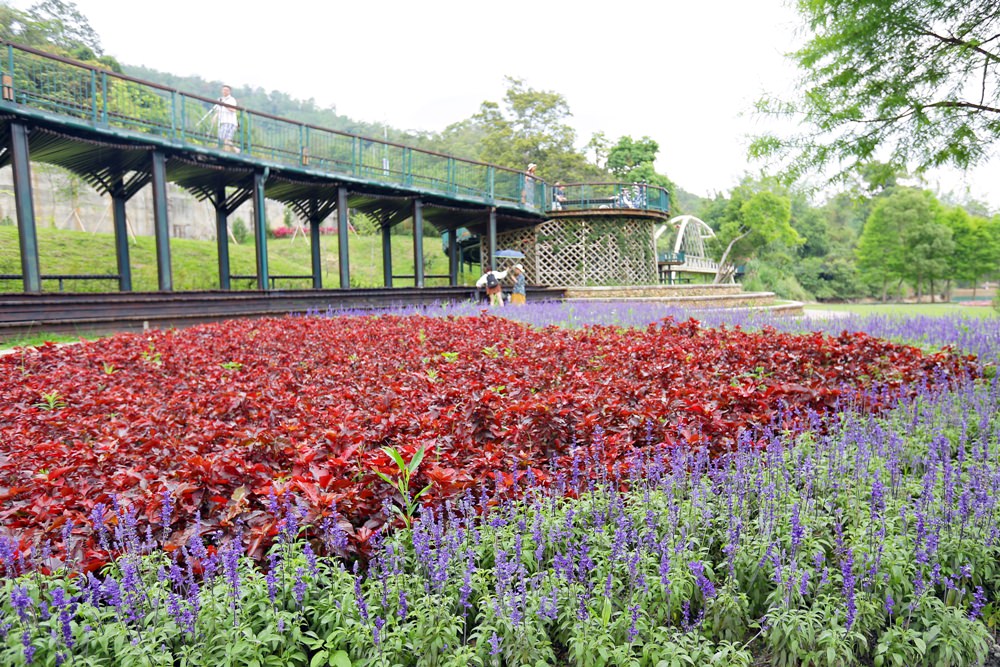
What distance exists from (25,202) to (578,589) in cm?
1212

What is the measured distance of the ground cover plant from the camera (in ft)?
5.78

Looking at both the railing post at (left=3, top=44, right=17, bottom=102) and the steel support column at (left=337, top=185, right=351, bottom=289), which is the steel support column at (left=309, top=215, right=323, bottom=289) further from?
the railing post at (left=3, top=44, right=17, bottom=102)

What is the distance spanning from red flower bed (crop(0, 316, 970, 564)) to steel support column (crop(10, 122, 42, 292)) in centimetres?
439

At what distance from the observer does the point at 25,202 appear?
10195 mm

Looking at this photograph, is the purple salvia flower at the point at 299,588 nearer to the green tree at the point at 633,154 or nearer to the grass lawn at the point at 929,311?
the grass lawn at the point at 929,311

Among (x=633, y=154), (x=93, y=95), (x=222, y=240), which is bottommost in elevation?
(x=222, y=240)

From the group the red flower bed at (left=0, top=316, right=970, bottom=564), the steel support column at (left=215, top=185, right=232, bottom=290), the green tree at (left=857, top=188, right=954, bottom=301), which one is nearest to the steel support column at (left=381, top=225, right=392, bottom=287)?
the steel support column at (left=215, top=185, right=232, bottom=290)

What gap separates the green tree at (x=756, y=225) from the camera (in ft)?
106

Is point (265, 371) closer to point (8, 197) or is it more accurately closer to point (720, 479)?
point (720, 479)

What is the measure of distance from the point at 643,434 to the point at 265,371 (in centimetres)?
Result: 376

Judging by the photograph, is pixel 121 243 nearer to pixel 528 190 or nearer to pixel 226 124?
pixel 226 124

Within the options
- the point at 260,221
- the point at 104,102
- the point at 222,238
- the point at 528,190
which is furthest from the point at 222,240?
the point at 528,190

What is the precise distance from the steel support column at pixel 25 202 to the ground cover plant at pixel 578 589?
409 inches

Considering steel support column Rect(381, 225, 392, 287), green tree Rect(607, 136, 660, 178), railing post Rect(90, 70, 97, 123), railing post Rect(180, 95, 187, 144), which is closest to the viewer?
railing post Rect(90, 70, 97, 123)
